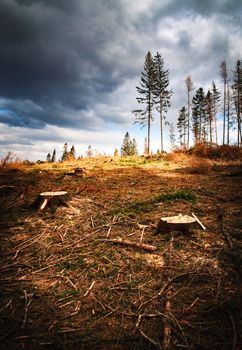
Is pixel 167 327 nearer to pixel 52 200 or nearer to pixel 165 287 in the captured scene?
pixel 165 287

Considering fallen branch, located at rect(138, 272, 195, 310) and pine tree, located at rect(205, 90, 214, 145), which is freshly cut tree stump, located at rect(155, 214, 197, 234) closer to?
fallen branch, located at rect(138, 272, 195, 310)

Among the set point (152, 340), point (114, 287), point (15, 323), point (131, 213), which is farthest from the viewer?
point (131, 213)

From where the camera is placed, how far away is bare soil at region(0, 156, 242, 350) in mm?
2156

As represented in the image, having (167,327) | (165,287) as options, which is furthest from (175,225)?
(167,327)

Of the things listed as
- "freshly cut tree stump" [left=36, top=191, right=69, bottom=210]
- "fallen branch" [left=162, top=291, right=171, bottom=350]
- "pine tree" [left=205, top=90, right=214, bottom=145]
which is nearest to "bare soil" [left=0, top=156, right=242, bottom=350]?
"fallen branch" [left=162, top=291, right=171, bottom=350]

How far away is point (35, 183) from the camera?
709 cm

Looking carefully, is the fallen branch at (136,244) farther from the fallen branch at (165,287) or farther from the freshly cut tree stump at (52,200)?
the freshly cut tree stump at (52,200)

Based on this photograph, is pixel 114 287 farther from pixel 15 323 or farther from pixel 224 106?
pixel 224 106

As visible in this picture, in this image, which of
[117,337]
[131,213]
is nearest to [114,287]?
[117,337]

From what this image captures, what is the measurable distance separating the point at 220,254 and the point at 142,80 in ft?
98.0

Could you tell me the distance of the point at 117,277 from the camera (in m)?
3.04

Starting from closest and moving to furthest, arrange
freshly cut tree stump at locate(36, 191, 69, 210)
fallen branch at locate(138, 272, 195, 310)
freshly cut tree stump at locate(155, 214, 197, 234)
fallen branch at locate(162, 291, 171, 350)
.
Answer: fallen branch at locate(162, 291, 171, 350)
fallen branch at locate(138, 272, 195, 310)
freshly cut tree stump at locate(155, 214, 197, 234)
freshly cut tree stump at locate(36, 191, 69, 210)

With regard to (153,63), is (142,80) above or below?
below

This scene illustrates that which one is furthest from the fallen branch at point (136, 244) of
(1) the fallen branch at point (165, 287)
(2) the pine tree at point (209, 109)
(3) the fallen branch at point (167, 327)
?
(2) the pine tree at point (209, 109)
